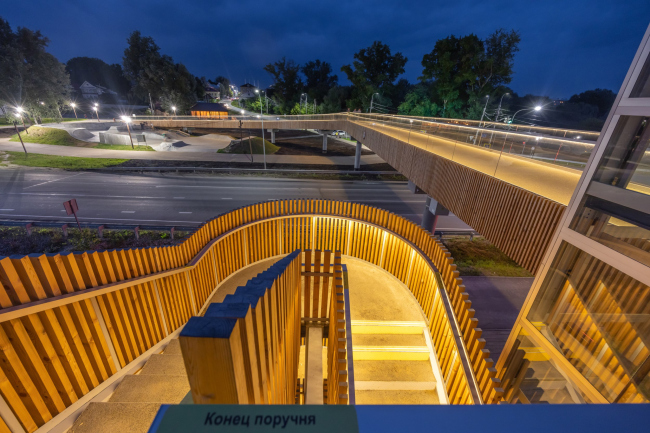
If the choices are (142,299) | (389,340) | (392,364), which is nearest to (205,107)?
(142,299)

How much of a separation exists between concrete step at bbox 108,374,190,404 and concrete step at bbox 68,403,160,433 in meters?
0.49

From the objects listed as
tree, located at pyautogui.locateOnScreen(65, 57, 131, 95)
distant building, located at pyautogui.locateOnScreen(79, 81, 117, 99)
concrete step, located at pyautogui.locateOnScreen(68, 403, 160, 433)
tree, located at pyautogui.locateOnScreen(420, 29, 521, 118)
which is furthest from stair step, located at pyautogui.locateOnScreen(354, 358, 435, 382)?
tree, located at pyautogui.locateOnScreen(65, 57, 131, 95)

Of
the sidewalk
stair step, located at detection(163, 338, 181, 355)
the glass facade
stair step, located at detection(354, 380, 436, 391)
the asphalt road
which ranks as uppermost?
the glass facade

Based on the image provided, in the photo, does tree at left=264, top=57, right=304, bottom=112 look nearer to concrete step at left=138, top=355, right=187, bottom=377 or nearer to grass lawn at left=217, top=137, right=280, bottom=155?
grass lawn at left=217, top=137, right=280, bottom=155

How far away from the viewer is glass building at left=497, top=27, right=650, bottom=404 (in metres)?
3.38

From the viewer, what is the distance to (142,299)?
178 inches

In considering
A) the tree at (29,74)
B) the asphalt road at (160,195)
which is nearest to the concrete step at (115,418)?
the asphalt road at (160,195)

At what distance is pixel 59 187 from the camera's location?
18.1 meters

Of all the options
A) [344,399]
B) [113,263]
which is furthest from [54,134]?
[344,399]

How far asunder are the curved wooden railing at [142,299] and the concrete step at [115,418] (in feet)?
1.55

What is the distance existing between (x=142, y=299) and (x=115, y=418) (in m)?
1.96

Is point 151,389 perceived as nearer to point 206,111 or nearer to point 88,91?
point 206,111

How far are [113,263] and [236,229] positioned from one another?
3.78m

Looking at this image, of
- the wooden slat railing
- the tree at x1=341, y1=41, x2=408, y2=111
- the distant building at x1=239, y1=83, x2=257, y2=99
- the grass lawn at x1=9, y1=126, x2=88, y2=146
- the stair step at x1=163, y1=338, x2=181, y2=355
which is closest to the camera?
the wooden slat railing
